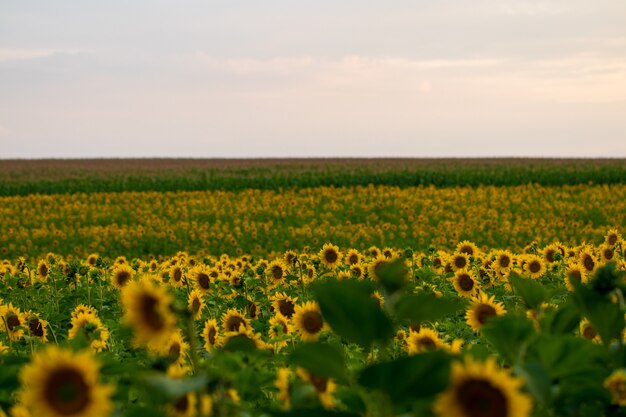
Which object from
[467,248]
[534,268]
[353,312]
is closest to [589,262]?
[534,268]

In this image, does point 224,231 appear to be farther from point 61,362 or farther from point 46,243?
point 61,362

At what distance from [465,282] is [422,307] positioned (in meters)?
4.89

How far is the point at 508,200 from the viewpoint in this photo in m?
23.7

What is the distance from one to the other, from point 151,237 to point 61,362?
1799 cm

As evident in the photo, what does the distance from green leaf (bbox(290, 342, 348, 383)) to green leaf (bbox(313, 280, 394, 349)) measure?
43 mm

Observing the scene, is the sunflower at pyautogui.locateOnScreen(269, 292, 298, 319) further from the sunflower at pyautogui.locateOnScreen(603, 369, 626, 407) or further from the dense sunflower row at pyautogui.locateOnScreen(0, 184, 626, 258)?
the dense sunflower row at pyautogui.locateOnScreen(0, 184, 626, 258)

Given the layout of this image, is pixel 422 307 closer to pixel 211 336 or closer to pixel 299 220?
pixel 211 336

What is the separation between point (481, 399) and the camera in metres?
1.04

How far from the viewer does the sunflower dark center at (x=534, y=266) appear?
656 centimetres

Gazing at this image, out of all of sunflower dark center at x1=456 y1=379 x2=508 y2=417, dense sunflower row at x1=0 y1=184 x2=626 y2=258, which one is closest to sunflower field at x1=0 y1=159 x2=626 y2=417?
sunflower dark center at x1=456 y1=379 x2=508 y2=417

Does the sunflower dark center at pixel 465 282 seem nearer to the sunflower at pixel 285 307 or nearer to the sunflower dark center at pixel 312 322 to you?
the sunflower at pixel 285 307

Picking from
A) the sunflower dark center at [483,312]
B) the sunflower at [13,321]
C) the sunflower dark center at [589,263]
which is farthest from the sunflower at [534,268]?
the sunflower at [13,321]

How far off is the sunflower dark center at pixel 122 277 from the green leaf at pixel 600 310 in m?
4.78

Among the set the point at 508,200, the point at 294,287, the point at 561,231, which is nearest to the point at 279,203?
the point at 508,200
